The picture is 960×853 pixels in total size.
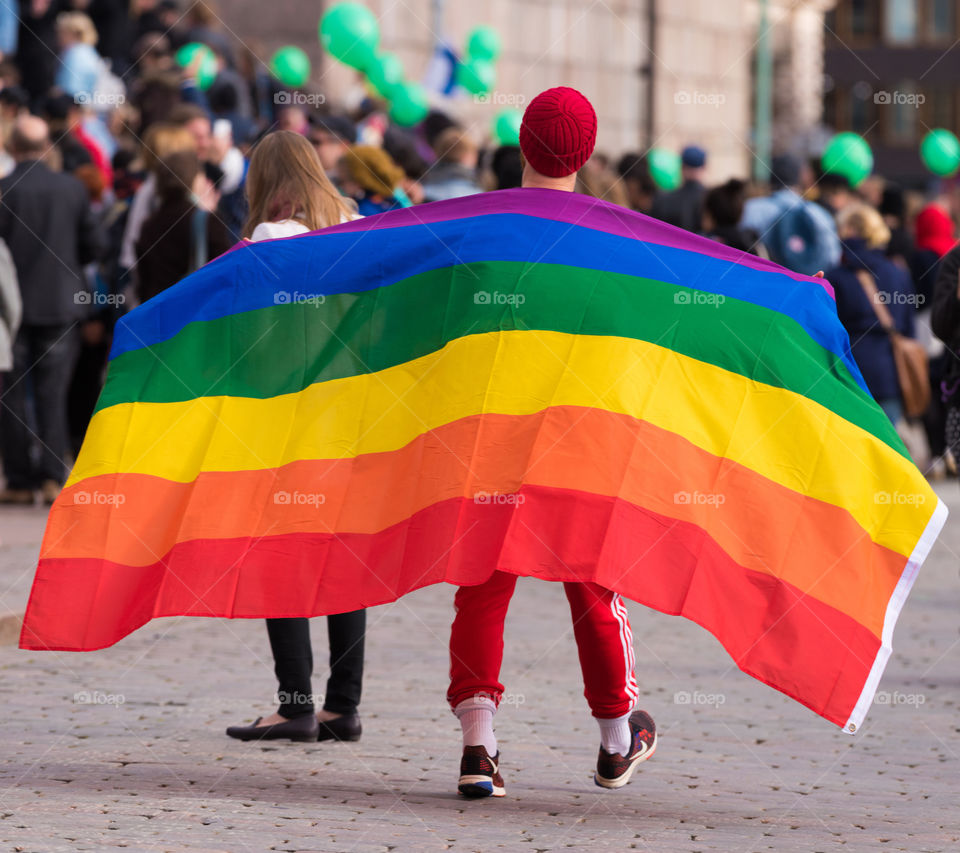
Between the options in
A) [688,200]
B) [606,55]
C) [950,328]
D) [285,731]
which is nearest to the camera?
[285,731]

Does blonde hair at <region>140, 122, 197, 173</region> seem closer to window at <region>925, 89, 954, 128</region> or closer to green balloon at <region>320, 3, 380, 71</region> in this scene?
green balloon at <region>320, 3, 380, 71</region>

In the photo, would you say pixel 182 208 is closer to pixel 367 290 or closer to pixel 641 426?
pixel 367 290

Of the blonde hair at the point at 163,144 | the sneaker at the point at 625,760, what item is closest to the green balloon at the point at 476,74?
the blonde hair at the point at 163,144

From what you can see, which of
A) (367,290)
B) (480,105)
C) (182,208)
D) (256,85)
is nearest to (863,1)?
(480,105)

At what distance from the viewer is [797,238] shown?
44.2 feet

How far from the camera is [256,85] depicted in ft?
55.3

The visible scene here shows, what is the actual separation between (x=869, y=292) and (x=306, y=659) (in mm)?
7865

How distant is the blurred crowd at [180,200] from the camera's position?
10656 mm

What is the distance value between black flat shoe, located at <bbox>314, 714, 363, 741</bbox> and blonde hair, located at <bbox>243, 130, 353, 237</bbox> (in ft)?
5.43

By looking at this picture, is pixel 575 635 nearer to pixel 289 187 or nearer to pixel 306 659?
pixel 306 659

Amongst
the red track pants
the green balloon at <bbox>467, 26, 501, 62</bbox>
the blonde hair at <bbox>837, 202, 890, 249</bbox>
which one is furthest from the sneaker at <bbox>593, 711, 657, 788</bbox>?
the green balloon at <bbox>467, 26, 501, 62</bbox>

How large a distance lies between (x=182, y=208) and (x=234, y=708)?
472cm

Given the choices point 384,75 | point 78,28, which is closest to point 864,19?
point 384,75

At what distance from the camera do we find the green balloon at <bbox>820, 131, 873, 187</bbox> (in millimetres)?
15367
